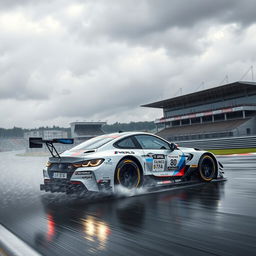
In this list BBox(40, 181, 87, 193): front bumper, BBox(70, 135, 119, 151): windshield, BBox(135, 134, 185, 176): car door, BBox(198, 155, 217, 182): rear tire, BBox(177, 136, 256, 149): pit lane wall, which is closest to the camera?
BBox(40, 181, 87, 193): front bumper

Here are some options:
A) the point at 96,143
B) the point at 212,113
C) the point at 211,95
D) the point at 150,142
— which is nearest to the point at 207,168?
the point at 150,142

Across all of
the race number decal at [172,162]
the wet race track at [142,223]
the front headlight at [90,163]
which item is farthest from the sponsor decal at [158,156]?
the front headlight at [90,163]

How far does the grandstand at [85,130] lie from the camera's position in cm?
7368

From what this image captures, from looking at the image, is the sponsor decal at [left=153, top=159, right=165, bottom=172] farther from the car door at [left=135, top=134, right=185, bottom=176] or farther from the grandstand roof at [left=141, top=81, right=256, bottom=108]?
the grandstand roof at [left=141, top=81, right=256, bottom=108]

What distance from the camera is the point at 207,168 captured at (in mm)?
8352

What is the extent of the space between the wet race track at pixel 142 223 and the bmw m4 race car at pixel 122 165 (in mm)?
354

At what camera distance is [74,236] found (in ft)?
12.8

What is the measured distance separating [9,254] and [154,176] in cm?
418

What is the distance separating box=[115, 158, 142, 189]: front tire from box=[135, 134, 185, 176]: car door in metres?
0.30

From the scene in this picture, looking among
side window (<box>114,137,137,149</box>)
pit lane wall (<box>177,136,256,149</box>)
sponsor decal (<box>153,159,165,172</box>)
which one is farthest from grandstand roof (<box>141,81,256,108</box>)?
side window (<box>114,137,137,149</box>)

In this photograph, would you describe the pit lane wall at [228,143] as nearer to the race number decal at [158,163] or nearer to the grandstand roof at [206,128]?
the grandstand roof at [206,128]

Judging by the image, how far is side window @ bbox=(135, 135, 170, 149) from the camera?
7.43 metres

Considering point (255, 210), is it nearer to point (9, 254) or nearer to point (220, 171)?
point (9, 254)

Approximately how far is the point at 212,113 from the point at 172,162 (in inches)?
1635
